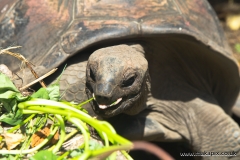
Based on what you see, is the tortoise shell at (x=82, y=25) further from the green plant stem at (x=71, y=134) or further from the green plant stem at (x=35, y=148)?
the green plant stem at (x=35, y=148)

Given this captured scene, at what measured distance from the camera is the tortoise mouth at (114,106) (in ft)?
8.13

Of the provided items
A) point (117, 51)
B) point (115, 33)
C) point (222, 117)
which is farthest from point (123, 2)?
point (222, 117)

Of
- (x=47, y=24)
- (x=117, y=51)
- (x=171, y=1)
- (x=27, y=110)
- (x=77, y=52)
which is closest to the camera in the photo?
(x=27, y=110)

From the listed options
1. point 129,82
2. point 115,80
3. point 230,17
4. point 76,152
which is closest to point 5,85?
point 76,152

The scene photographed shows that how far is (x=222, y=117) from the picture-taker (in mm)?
3523

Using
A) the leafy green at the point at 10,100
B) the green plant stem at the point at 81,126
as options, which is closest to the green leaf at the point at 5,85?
the leafy green at the point at 10,100

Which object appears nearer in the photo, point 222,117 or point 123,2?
point 123,2

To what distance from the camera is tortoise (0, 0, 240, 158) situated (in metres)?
2.59

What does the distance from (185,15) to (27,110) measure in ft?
4.96

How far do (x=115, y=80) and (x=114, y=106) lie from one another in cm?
15

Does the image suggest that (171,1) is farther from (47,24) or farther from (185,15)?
(47,24)

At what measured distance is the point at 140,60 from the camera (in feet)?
8.74

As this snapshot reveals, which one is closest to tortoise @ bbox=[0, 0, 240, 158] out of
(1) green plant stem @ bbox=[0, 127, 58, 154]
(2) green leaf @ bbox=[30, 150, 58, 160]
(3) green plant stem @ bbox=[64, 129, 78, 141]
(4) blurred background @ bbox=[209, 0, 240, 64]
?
(3) green plant stem @ bbox=[64, 129, 78, 141]

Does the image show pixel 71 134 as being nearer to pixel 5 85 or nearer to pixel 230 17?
pixel 5 85
